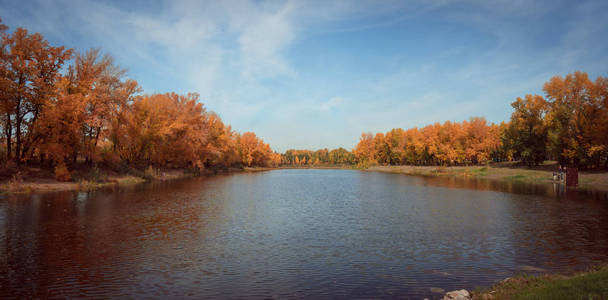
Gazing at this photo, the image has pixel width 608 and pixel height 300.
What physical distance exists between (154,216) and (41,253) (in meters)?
8.05

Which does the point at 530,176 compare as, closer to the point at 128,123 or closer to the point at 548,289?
the point at 548,289

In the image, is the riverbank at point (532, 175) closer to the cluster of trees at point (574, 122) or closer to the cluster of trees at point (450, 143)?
the cluster of trees at point (574, 122)

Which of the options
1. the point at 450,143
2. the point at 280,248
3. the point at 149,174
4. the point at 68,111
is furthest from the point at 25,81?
the point at 450,143

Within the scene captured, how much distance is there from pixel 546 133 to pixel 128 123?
72439 mm

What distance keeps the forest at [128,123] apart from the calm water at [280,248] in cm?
1611

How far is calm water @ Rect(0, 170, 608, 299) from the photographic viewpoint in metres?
9.77

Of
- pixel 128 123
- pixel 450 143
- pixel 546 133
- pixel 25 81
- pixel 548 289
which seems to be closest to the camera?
pixel 548 289

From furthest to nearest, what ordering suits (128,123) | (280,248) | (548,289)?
1. (128,123)
2. (280,248)
3. (548,289)

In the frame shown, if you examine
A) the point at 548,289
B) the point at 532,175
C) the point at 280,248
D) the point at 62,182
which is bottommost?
the point at 280,248

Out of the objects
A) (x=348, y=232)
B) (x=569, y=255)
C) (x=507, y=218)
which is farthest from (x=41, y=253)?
(x=507, y=218)

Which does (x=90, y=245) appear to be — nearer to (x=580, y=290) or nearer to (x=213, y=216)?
(x=213, y=216)

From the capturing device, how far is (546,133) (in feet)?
205

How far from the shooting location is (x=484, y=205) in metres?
25.9

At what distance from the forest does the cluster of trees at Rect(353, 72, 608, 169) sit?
0.17m
